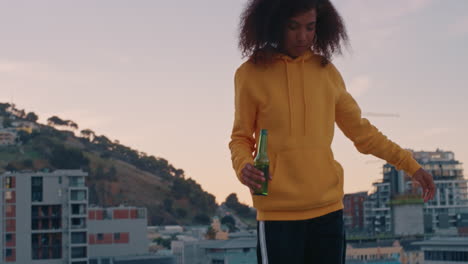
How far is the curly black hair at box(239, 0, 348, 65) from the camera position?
3.53 m

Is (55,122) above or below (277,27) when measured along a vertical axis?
above

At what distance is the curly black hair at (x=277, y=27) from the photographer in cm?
353

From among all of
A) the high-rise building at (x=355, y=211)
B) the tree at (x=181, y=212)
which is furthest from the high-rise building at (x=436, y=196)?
the tree at (x=181, y=212)

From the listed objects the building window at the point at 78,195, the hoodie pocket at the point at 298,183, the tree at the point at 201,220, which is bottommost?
the tree at the point at 201,220

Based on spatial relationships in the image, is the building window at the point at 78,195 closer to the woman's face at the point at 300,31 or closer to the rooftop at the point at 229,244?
the rooftop at the point at 229,244

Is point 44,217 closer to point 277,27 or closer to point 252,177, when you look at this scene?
point 277,27

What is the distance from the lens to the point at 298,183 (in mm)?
3457

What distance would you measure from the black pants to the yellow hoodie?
0.04 m

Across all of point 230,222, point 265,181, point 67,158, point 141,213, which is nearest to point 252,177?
point 265,181

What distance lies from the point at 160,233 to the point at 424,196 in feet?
445

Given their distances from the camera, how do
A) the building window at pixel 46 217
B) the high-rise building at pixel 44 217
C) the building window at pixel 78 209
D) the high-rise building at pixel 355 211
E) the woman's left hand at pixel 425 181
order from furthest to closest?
the high-rise building at pixel 355 211, the building window at pixel 78 209, the building window at pixel 46 217, the high-rise building at pixel 44 217, the woman's left hand at pixel 425 181

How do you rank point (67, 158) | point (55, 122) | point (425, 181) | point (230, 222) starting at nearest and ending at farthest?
point (425, 181)
point (67, 158)
point (230, 222)
point (55, 122)

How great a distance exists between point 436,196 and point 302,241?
150635mm

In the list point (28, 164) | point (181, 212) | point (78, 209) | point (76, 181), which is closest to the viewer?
point (76, 181)
